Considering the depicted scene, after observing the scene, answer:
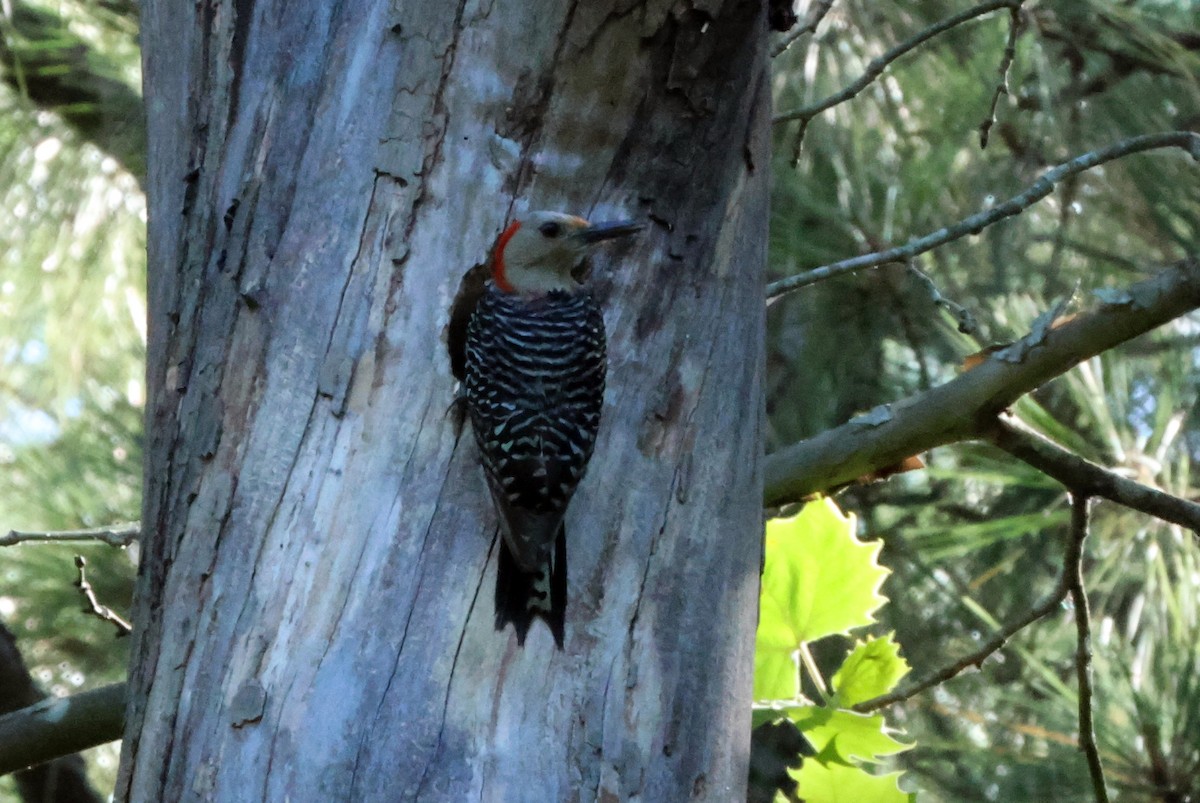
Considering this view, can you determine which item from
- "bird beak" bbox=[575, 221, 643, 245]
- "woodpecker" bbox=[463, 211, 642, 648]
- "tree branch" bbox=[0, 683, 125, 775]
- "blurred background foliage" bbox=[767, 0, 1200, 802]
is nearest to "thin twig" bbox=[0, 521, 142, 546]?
"tree branch" bbox=[0, 683, 125, 775]

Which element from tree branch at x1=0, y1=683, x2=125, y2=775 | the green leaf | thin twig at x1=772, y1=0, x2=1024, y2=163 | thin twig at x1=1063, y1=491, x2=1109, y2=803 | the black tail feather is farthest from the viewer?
thin twig at x1=772, y1=0, x2=1024, y2=163

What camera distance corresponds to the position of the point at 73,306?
5031 mm

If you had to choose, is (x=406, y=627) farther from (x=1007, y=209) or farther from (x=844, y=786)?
(x=1007, y=209)

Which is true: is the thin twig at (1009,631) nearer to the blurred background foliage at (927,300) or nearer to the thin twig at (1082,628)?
the thin twig at (1082,628)

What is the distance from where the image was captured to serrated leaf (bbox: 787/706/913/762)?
198 centimetres

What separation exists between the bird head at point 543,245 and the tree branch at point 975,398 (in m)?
0.54

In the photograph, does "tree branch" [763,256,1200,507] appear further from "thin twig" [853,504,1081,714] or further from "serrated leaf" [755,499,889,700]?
"thin twig" [853,504,1081,714]

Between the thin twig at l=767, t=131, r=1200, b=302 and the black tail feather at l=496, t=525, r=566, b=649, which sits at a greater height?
the thin twig at l=767, t=131, r=1200, b=302

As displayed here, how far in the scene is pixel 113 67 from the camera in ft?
Result: 14.6

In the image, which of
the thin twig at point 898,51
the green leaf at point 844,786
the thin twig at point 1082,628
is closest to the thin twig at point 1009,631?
the thin twig at point 1082,628

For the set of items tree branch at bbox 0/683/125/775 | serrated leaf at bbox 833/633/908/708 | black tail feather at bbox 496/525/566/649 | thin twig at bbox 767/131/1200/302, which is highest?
thin twig at bbox 767/131/1200/302

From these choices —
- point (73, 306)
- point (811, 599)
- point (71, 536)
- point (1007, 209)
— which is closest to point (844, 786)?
point (811, 599)

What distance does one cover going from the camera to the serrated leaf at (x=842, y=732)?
1977mm

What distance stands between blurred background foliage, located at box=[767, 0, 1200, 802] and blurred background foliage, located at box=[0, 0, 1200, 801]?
1 cm
